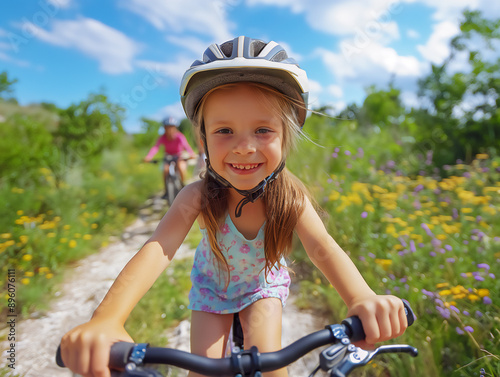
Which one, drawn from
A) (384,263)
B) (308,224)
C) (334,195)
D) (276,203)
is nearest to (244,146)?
(276,203)

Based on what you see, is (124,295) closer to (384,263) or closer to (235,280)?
(235,280)

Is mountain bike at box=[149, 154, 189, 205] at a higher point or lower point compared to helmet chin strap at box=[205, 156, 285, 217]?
higher

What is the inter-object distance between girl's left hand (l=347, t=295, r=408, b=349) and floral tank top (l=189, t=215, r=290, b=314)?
32.3 inches

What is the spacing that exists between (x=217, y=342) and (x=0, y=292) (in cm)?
321

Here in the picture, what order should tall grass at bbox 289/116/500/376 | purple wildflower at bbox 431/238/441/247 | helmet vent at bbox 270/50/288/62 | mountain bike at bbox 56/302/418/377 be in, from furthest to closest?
1. purple wildflower at bbox 431/238/441/247
2. tall grass at bbox 289/116/500/376
3. helmet vent at bbox 270/50/288/62
4. mountain bike at bbox 56/302/418/377

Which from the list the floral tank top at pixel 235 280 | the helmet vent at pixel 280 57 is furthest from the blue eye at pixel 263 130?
the floral tank top at pixel 235 280

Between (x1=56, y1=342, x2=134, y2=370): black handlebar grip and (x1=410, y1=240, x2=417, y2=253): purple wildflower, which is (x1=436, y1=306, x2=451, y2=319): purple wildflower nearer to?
(x1=410, y1=240, x2=417, y2=253): purple wildflower

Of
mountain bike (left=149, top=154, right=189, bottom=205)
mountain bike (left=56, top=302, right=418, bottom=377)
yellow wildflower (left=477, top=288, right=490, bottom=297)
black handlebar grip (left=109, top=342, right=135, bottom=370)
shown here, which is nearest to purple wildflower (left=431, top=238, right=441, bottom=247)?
yellow wildflower (left=477, top=288, right=490, bottom=297)

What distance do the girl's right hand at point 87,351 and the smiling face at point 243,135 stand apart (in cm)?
87

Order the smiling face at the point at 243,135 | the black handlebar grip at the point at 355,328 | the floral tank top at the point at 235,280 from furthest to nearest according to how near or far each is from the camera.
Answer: the floral tank top at the point at 235,280
the smiling face at the point at 243,135
the black handlebar grip at the point at 355,328

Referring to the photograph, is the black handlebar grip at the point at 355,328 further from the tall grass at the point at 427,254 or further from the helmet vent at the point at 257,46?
the helmet vent at the point at 257,46

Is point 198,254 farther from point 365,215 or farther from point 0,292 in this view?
point 0,292

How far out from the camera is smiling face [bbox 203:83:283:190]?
1537 millimetres

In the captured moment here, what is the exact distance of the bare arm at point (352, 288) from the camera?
45.7 inches
